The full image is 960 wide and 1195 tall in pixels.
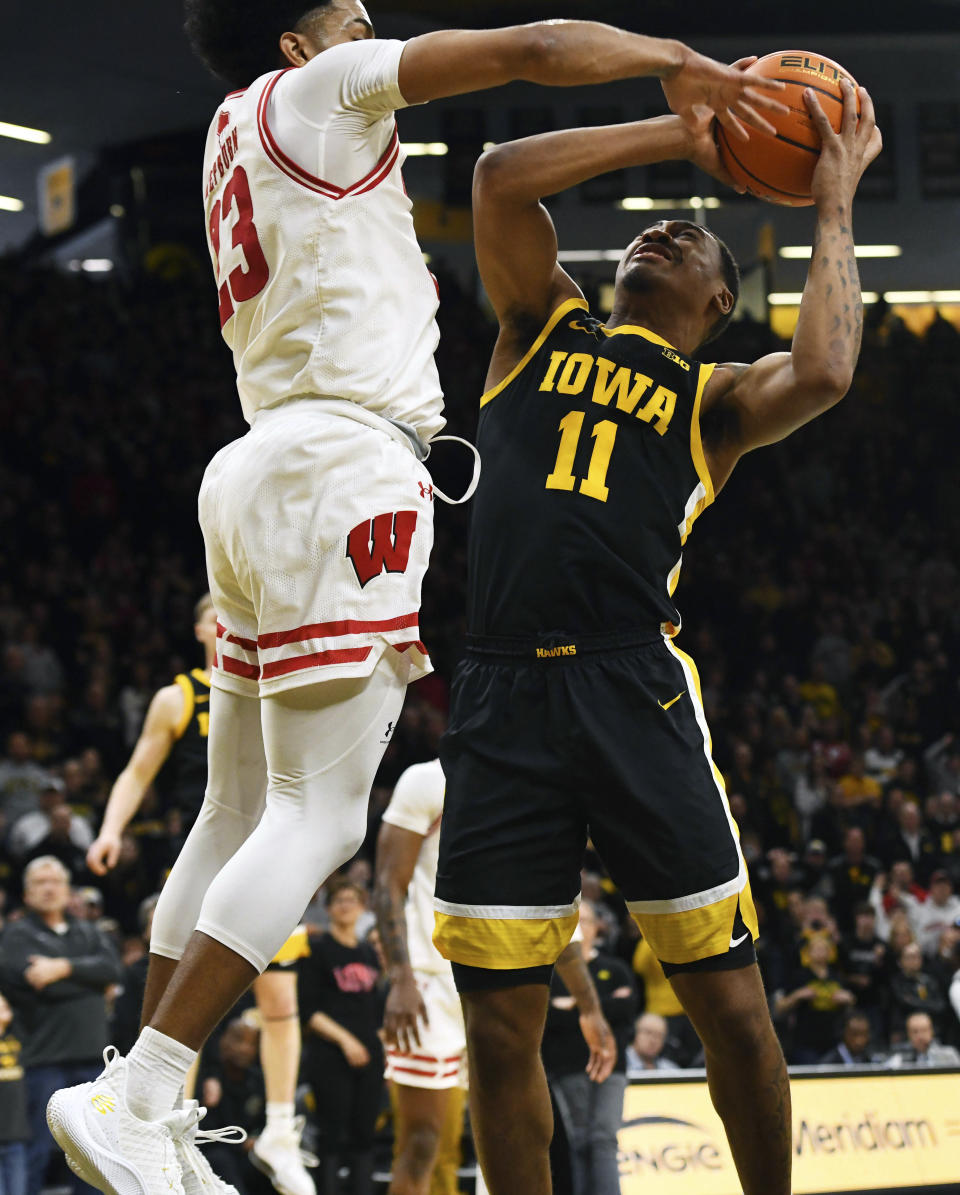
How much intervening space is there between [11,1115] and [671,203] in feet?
43.7

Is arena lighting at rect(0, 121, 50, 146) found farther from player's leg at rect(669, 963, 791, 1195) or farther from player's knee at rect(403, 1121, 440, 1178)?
player's leg at rect(669, 963, 791, 1195)

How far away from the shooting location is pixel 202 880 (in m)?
2.80

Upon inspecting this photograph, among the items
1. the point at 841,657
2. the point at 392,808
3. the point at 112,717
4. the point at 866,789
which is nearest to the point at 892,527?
the point at 841,657

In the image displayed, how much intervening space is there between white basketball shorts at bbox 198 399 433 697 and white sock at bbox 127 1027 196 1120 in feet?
2.04

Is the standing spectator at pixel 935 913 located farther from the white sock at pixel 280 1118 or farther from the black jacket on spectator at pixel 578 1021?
the white sock at pixel 280 1118

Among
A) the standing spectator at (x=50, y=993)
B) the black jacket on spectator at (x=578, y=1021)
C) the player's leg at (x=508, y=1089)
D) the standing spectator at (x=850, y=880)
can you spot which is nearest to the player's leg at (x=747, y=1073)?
the player's leg at (x=508, y=1089)

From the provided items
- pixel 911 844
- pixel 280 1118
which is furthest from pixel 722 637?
pixel 280 1118

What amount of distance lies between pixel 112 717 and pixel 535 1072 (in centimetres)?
941

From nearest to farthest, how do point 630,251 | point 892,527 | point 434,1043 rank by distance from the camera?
point 630,251 → point 434,1043 → point 892,527

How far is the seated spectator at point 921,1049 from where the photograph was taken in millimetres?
9703

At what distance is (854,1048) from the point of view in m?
9.98

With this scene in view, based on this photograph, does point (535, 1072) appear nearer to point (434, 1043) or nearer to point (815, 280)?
point (815, 280)

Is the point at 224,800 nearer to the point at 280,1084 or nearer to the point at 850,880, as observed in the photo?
the point at 280,1084

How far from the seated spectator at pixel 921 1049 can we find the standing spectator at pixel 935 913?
4.36ft
